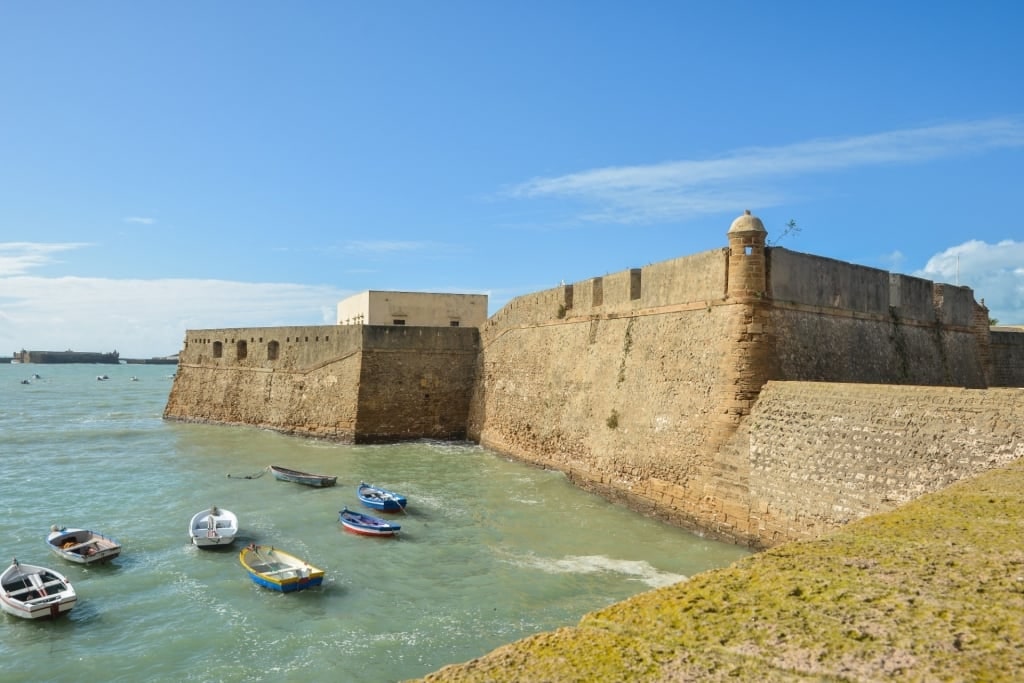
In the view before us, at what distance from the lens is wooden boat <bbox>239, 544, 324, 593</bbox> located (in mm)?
10523

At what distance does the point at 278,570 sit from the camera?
11.1 meters

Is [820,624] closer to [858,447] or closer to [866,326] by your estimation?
[858,447]

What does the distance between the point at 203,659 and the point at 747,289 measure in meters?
10.9

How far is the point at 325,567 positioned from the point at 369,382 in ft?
46.4

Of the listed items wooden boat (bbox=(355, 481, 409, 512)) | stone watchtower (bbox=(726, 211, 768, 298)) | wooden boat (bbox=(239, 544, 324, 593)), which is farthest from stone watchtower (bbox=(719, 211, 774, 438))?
wooden boat (bbox=(239, 544, 324, 593))

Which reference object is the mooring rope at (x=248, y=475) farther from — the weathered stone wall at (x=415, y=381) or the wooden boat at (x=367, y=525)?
the wooden boat at (x=367, y=525)

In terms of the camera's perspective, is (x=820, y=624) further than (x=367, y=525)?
No

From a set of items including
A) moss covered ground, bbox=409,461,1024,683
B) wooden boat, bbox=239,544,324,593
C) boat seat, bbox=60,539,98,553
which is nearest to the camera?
moss covered ground, bbox=409,461,1024,683

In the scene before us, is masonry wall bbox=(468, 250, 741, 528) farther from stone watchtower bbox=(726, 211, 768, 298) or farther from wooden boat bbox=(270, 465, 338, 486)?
wooden boat bbox=(270, 465, 338, 486)

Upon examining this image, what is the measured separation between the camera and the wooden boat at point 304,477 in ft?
59.6

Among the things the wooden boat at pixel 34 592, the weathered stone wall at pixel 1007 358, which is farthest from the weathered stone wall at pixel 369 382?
the weathered stone wall at pixel 1007 358

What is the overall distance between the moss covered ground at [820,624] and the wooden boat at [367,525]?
410 inches

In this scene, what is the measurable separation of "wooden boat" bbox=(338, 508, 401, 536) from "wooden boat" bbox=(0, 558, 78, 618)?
15.9 feet

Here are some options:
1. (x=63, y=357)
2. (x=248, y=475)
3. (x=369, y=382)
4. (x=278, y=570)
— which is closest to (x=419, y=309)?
(x=369, y=382)
